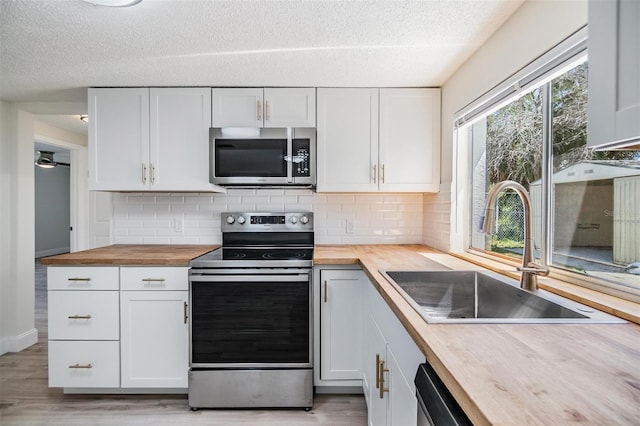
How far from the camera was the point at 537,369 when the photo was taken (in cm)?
69

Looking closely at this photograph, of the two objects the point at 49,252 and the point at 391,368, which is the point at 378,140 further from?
the point at 49,252

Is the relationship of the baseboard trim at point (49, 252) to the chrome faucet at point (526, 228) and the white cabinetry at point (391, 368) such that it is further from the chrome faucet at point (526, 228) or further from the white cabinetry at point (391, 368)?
the chrome faucet at point (526, 228)

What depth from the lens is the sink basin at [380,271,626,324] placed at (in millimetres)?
1165

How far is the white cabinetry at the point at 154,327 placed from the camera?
2125 millimetres

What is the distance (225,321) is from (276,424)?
0.64m

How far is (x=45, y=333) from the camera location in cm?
328

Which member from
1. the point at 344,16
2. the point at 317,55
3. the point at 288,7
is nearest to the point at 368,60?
the point at 317,55

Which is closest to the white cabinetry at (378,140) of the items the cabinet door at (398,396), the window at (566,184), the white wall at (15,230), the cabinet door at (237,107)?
the cabinet door at (237,107)

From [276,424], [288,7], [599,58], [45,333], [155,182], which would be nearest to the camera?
[599,58]

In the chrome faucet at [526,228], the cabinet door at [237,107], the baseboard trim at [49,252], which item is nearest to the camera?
the chrome faucet at [526,228]

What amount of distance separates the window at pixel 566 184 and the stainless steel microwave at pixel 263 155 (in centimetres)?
110

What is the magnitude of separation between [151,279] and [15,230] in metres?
1.78

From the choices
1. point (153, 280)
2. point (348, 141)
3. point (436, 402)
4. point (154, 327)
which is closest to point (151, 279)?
point (153, 280)

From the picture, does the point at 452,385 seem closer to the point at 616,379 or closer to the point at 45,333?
the point at 616,379
